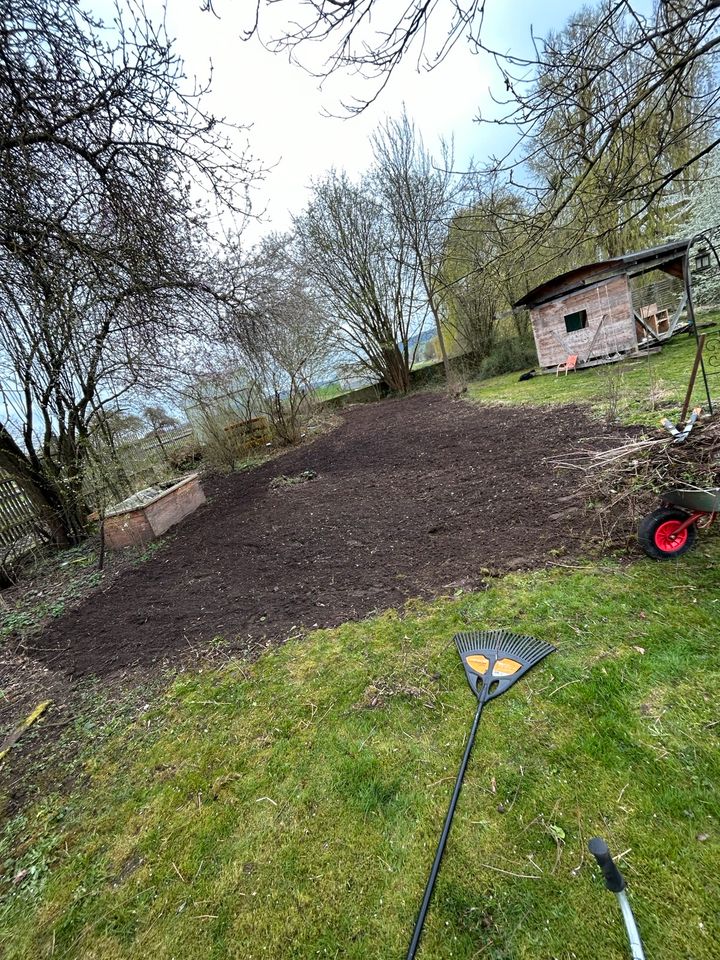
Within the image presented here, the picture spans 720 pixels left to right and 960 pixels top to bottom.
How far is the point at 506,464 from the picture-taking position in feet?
17.0

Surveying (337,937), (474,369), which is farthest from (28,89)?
(474,369)

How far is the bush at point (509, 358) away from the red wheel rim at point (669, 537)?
47.3ft

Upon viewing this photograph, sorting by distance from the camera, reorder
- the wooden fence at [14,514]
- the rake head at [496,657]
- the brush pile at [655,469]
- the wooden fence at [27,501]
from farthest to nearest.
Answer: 1. the wooden fence at [14,514]
2. the wooden fence at [27,501]
3. the brush pile at [655,469]
4. the rake head at [496,657]

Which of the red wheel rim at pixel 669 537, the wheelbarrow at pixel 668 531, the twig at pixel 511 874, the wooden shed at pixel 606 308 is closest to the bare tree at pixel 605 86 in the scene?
the wheelbarrow at pixel 668 531

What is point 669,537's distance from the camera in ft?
8.44

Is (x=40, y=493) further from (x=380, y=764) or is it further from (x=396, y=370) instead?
(x=396, y=370)

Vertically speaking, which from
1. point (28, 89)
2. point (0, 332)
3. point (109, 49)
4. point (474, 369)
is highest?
point (109, 49)

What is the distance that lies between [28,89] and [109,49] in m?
0.73

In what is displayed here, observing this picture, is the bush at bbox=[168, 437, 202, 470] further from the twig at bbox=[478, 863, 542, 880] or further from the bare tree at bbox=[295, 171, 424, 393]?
the twig at bbox=[478, 863, 542, 880]

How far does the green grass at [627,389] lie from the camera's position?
210 inches

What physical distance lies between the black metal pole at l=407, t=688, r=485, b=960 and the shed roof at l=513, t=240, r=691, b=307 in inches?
443

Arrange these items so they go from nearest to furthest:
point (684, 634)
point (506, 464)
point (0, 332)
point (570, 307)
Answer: point (684, 634) < point (506, 464) < point (0, 332) < point (570, 307)

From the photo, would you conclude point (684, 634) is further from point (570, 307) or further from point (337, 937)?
point (570, 307)

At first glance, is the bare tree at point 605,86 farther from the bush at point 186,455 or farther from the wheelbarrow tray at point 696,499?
the bush at point 186,455
